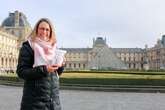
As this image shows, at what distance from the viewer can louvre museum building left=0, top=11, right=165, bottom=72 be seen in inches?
4218

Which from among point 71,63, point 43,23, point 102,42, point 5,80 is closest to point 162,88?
point 5,80

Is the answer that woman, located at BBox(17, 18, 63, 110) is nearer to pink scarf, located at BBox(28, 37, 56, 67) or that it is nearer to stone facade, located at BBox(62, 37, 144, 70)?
pink scarf, located at BBox(28, 37, 56, 67)

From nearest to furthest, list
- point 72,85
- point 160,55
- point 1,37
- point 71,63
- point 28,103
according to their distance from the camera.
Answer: point 28,103 < point 72,85 < point 1,37 < point 160,55 < point 71,63

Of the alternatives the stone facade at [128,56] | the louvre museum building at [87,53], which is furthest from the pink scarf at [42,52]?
the stone facade at [128,56]

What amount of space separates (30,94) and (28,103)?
103mm

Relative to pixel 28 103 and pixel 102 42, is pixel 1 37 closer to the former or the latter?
pixel 102 42

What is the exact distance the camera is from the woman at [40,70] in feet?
15.7

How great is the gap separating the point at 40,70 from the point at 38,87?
8.2 inches

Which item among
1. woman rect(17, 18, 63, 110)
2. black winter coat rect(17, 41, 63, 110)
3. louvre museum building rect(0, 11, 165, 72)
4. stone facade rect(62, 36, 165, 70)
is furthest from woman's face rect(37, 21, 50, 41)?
stone facade rect(62, 36, 165, 70)

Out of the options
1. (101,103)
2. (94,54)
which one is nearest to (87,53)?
(94,54)

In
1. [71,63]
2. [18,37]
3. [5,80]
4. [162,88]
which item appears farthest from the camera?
[71,63]

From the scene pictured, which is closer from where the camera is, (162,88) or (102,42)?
(162,88)

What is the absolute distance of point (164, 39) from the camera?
168m

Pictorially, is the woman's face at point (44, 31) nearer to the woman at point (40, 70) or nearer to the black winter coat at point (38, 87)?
the woman at point (40, 70)
